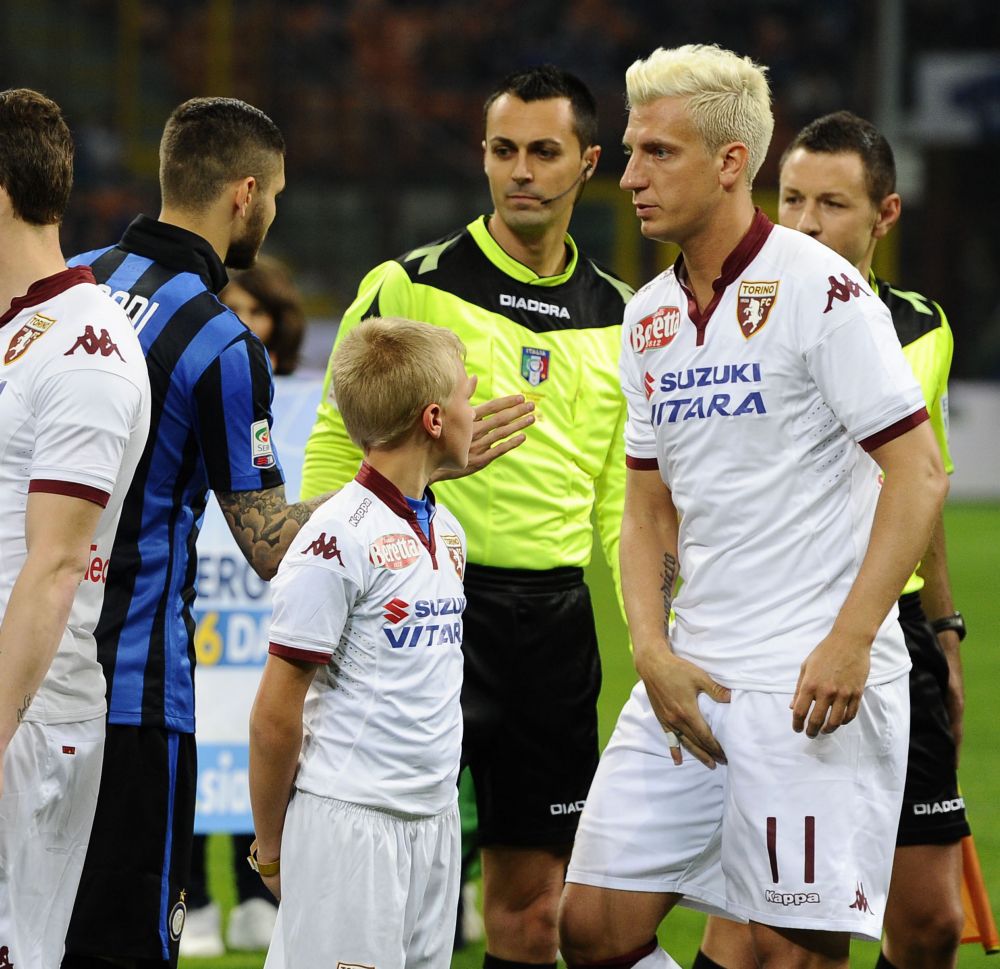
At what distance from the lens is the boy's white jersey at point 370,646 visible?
104 inches

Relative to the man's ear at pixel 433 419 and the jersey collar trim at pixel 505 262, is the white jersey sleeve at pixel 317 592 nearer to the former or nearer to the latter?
the man's ear at pixel 433 419

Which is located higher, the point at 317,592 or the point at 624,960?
the point at 317,592

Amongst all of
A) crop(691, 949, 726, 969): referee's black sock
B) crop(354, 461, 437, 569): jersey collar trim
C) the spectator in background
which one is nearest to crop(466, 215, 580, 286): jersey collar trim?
the spectator in background

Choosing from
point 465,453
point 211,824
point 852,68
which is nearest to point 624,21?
point 852,68

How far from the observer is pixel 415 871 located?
2.73 metres

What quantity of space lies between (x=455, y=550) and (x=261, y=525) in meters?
0.37

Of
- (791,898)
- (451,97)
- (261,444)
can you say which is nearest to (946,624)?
(791,898)

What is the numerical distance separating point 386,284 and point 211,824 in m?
2.00

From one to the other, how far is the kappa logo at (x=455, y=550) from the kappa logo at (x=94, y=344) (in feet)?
2.21

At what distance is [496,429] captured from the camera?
304cm

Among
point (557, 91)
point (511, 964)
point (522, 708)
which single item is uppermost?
point (557, 91)

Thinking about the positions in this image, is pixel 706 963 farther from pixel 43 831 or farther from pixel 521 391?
pixel 43 831

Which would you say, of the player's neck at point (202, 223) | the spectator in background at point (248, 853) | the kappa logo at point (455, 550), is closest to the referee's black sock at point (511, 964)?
the spectator in background at point (248, 853)

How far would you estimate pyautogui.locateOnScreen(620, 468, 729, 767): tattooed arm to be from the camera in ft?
9.59
